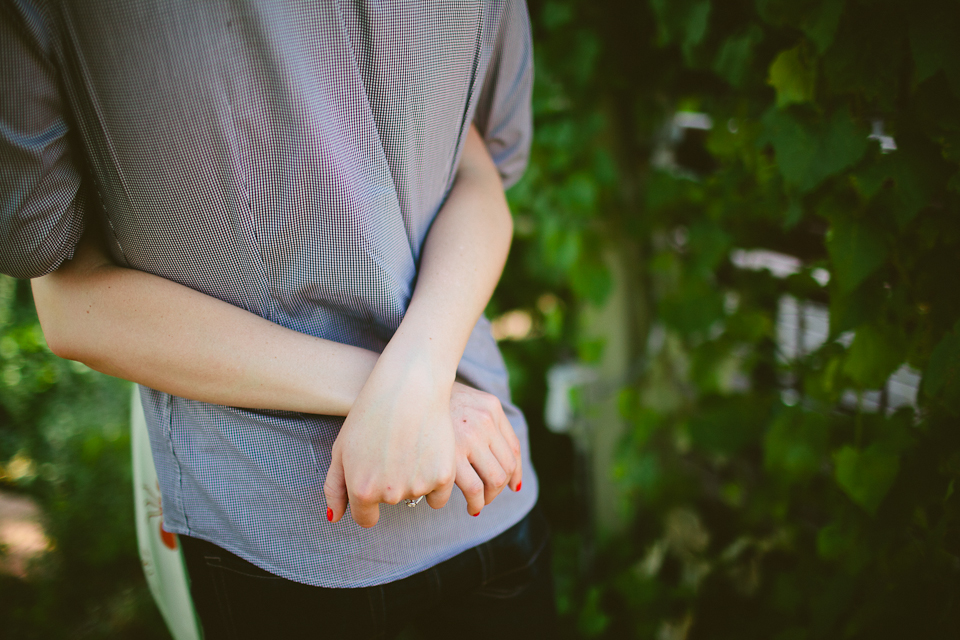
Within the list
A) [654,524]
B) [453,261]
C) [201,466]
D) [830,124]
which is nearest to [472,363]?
[453,261]

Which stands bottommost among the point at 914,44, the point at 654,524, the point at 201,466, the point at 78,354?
the point at 654,524

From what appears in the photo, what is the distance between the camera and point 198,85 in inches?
19.2

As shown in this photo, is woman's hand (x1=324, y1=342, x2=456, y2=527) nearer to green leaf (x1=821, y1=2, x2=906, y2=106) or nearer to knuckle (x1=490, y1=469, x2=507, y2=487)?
knuckle (x1=490, y1=469, x2=507, y2=487)

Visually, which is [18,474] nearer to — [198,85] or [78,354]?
[78,354]

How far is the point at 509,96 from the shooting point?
768 mm

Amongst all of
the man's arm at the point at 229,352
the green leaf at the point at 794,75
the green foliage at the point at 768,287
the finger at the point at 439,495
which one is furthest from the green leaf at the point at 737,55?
the finger at the point at 439,495

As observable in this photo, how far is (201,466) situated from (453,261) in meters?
0.34

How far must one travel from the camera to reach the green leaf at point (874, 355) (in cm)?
93

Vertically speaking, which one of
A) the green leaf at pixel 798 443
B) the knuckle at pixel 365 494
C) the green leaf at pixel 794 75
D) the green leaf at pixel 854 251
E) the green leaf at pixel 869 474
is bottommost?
the green leaf at pixel 798 443

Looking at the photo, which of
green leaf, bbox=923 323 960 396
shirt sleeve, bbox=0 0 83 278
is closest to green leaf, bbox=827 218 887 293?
green leaf, bbox=923 323 960 396

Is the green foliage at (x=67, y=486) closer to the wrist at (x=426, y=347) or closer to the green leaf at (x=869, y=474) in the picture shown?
the wrist at (x=426, y=347)

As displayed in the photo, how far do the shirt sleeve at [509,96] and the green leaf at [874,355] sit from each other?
64 centimetres

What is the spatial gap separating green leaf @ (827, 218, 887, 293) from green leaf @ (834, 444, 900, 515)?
28 centimetres

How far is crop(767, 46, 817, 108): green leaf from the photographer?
0.90 meters
